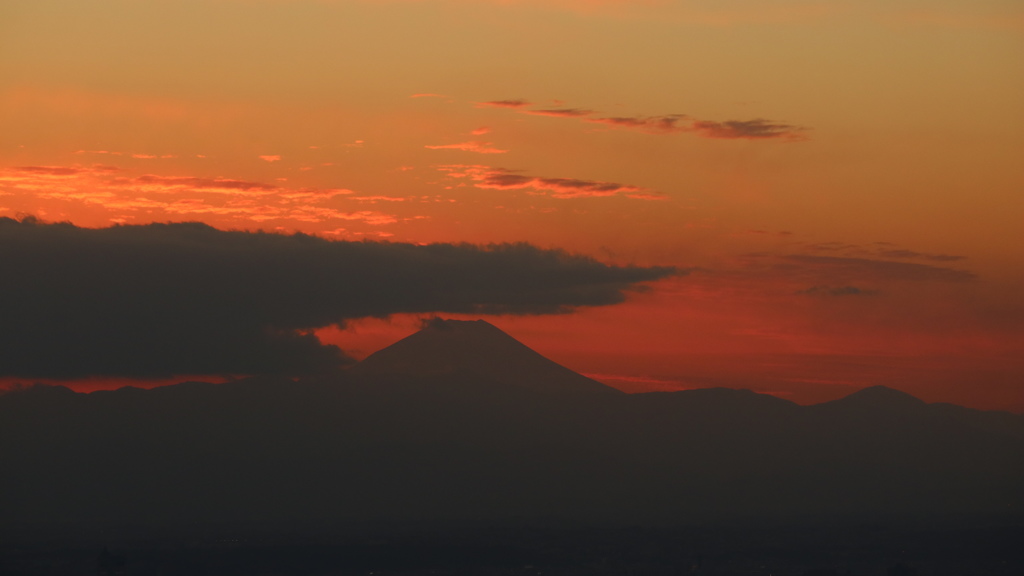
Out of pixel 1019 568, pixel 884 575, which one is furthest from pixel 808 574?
pixel 1019 568

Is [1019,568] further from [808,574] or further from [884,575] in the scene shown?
[808,574]
